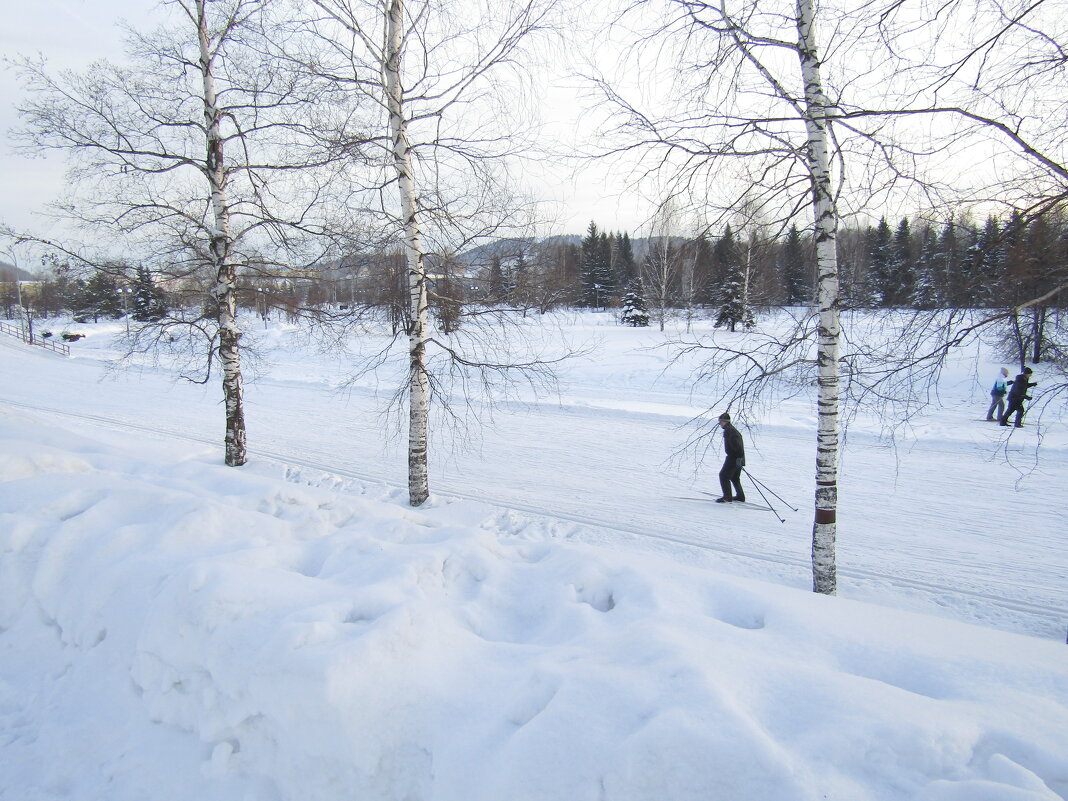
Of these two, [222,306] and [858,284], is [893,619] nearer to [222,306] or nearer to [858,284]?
[858,284]

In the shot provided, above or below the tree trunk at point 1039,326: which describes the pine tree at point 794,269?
above

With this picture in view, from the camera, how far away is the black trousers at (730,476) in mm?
8953

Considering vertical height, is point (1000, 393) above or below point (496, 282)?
below

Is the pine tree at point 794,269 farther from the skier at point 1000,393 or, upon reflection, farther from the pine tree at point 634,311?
the pine tree at point 634,311

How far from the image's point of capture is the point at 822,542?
5461mm

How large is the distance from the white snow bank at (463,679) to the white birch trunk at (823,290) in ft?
5.69

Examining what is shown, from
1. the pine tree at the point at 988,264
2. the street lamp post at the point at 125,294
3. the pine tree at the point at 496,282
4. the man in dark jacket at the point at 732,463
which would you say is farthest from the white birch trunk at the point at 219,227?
the pine tree at the point at 988,264

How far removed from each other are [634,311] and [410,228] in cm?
3332

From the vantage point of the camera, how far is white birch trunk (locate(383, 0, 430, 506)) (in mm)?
6535

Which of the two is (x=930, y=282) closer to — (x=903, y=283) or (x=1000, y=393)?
(x=903, y=283)

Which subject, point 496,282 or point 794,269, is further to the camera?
point 496,282

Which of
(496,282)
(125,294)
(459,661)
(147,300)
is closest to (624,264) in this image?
(147,300)

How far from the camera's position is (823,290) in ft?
16.7

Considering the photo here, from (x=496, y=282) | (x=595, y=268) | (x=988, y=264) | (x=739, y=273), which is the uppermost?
(x=595, y=268)
